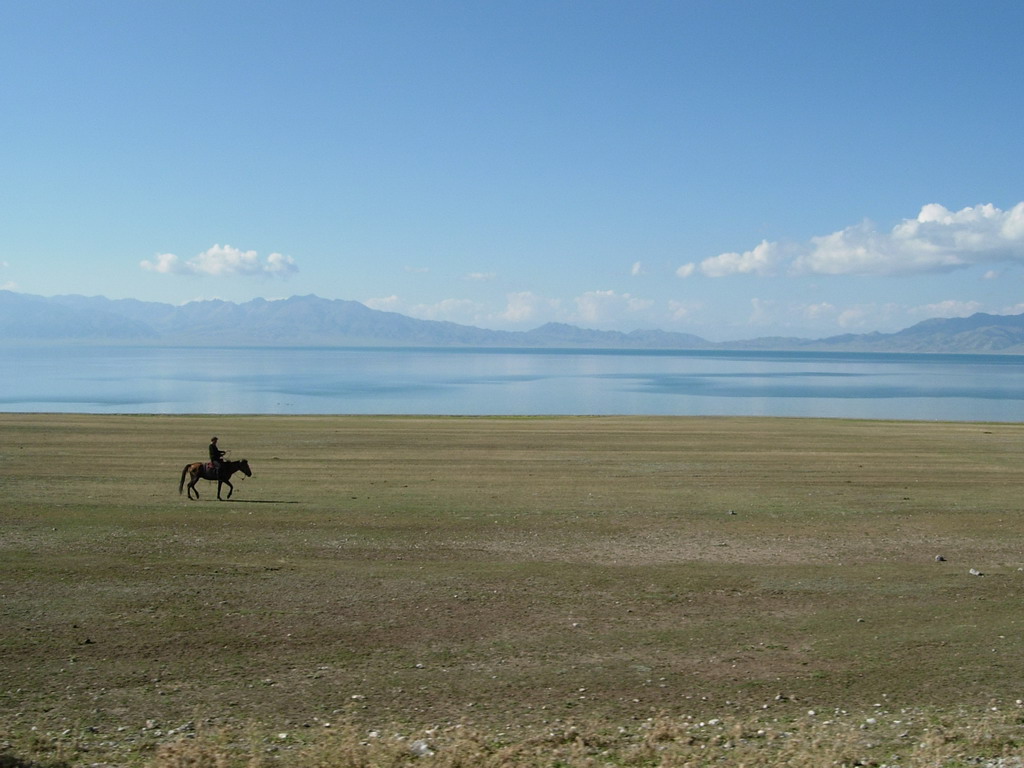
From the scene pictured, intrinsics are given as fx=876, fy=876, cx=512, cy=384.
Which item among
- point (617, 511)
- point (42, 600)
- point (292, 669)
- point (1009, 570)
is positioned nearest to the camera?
point (292, 669)

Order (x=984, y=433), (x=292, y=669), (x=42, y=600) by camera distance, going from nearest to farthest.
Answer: (x=292, y=669) < (x=42, y=600) < (x=984, y=433)

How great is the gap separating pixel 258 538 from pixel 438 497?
23.8 ft

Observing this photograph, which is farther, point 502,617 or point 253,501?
point 253,501

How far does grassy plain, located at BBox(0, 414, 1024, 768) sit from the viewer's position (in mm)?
9719

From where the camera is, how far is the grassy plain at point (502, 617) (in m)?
9.72

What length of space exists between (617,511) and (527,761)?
1553 centimetres

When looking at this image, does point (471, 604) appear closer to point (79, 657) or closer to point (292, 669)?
point (292, 669)

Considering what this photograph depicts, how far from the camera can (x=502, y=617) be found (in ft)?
46.1

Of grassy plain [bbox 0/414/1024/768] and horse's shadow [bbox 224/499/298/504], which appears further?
horse's shadow [bbox 224/499/298/504]

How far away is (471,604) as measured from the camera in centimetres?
1479

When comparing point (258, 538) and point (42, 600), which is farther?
point (258, 538)

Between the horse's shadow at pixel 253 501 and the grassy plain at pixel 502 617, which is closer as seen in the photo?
the grassy plain at pixel 502 617

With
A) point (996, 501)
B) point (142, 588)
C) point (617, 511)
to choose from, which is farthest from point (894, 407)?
point (142, 588)

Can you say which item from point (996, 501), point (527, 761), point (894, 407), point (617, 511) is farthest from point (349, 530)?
point (894, 407)
